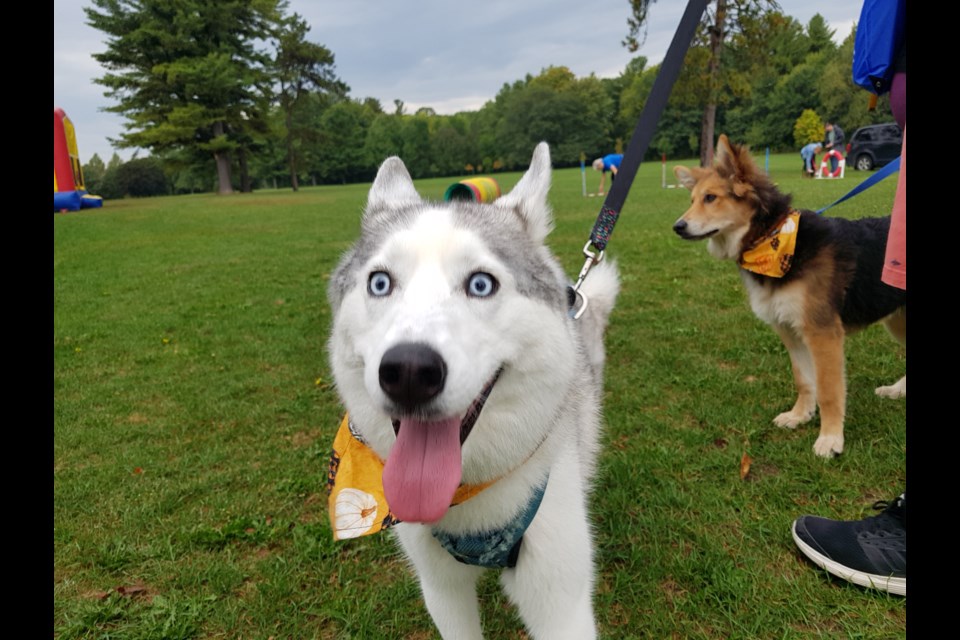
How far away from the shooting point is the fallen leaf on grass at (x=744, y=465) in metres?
3.02

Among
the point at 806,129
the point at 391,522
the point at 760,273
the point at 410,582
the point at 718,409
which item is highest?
the point at 806,129

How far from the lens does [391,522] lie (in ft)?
5.82

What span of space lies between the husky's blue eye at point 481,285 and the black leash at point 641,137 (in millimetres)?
1237

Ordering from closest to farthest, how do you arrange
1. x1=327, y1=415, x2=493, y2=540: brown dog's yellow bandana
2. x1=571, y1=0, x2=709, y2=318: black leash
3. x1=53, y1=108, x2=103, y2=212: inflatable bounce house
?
1. x1=327, y1=415, x2=493, y2=540: brown dog's yellow bandana
2. x1=571, y1=0, x2=709, y2=318: black leash
3. x1=53, y1=108, x2=103, y2=212: inflatable bounce house

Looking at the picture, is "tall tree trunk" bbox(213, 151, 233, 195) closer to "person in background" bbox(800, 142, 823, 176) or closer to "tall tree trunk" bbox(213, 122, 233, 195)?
"tall tree trunk" bbox(213, 122, 233, 195)

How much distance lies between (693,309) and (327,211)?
18907 millimetres

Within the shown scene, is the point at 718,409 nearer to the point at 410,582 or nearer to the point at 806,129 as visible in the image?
the point at 410,582

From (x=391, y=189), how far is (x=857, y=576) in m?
2.56

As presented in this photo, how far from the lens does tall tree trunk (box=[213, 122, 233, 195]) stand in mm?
37031

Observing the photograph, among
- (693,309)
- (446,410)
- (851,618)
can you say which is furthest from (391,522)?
(693,309)

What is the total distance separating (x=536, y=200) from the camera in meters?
1.96

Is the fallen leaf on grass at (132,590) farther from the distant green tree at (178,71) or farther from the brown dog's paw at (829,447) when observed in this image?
the distant green tree at (178,71)

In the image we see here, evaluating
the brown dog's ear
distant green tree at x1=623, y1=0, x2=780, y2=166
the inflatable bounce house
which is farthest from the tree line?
the brown dog's ear

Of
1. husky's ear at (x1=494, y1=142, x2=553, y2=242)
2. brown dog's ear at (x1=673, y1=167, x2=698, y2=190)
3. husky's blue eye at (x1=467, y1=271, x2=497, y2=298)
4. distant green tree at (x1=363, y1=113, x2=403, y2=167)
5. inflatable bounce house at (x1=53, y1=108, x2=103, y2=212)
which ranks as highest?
distant green tree at (x1=363, y1=113, x2=403, y2=167)
